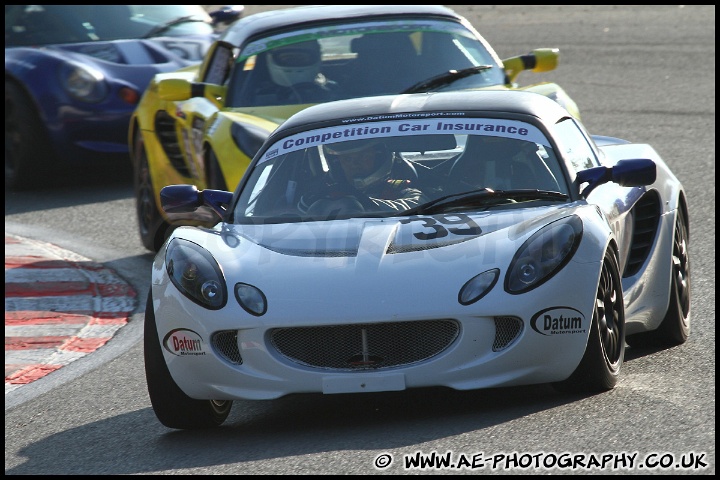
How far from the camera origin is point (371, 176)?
6.36 meters

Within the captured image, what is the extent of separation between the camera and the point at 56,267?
377 inches

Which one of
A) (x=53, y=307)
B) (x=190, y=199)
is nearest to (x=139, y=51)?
(x=53, y=307)

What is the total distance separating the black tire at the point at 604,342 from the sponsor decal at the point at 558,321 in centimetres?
11

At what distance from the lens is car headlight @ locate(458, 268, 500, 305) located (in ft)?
17.1

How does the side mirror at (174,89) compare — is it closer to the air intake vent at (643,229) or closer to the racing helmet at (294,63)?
the racing helmet at (294,63)

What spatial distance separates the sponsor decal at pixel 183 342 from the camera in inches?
213

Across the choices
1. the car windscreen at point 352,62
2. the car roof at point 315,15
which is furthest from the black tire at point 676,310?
the car roof at point 315,15

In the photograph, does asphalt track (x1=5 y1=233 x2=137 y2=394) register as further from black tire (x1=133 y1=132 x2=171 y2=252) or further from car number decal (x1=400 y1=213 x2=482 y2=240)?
car number decal (x1=400 y1=213 x2=482 y2=240)

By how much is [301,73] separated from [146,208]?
4.91 feet

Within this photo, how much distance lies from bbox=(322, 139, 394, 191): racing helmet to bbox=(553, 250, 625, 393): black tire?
1164mm

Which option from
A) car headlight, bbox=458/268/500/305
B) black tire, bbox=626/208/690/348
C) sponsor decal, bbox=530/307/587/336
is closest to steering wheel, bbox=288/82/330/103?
black tire, bbox=626/208/690/348

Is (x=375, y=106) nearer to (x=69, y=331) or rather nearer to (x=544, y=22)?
(x=69, y=331)

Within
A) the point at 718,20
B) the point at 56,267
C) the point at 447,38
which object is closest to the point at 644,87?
the point at 718,20
